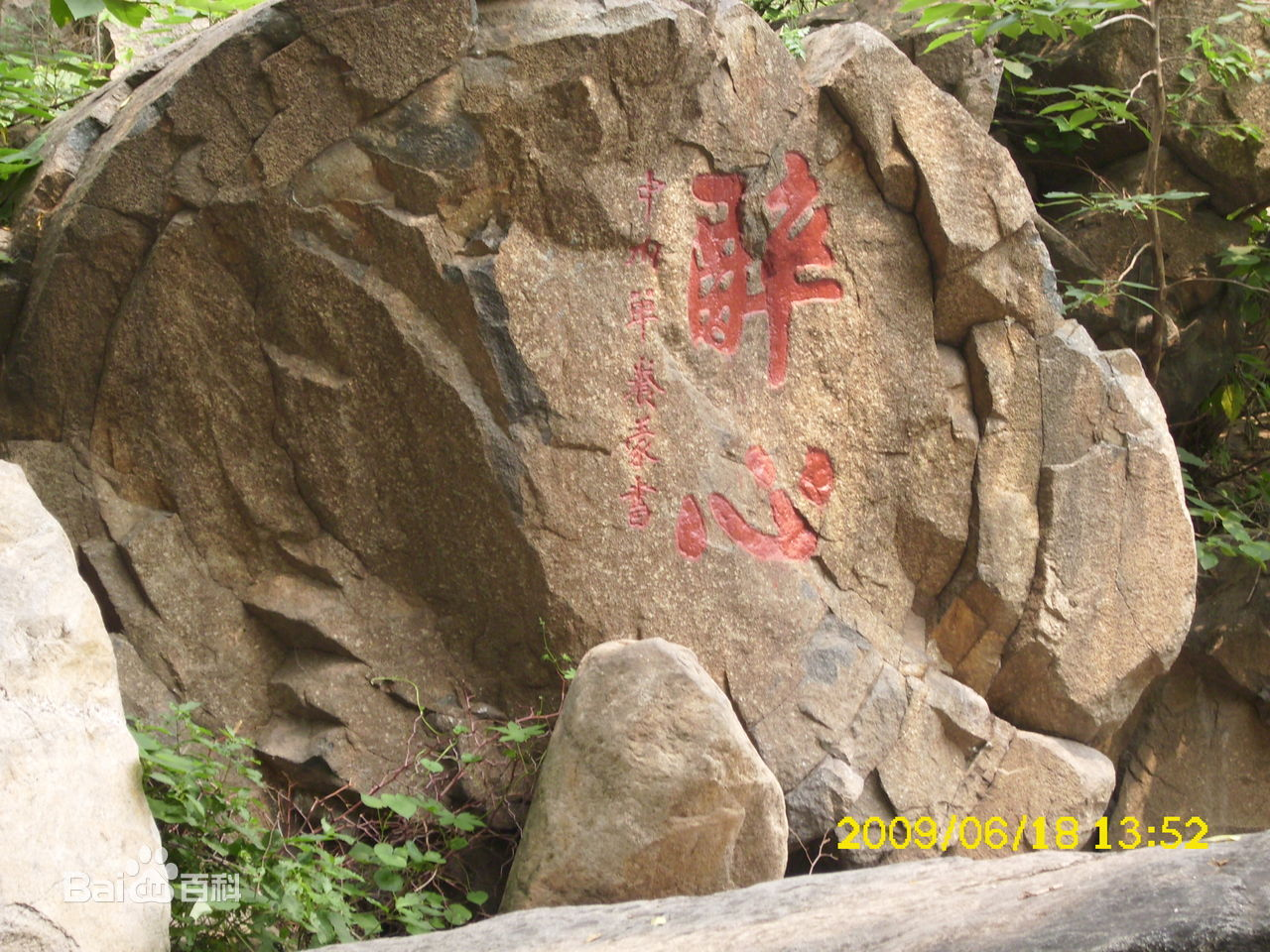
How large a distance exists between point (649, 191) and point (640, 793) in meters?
2.23

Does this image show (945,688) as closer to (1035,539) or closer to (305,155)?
(1035,539)

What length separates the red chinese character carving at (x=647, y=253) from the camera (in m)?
4.86

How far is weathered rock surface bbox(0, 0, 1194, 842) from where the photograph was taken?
448 cm

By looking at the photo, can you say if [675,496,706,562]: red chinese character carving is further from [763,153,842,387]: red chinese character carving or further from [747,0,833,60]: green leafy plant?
[747,0,833,60]: green leafy plant

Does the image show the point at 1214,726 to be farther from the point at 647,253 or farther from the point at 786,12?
the point at 786,12

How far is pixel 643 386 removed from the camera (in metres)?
4.84

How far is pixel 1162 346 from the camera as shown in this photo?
7031 millimetres

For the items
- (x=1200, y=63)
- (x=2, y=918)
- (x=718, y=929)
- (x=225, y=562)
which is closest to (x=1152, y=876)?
(x=718, y=929)

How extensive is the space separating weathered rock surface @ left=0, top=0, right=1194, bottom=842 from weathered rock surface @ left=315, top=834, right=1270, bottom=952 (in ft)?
4.83

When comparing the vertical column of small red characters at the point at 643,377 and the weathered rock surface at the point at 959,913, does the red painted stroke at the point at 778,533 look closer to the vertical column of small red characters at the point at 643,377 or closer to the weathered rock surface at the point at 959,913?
the vertical column of small red characters at the point at 643,377

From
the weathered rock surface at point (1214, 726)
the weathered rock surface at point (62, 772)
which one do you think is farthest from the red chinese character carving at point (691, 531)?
the weathered rock surface at point (1214, 726)

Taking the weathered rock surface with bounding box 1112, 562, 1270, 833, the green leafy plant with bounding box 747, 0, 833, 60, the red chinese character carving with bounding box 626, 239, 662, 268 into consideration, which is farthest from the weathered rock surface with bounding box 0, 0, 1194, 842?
the weathered rock surface with bounding box 1112, 562, 1270, 833

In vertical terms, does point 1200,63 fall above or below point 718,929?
above

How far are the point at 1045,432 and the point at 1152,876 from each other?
339 centimetres
